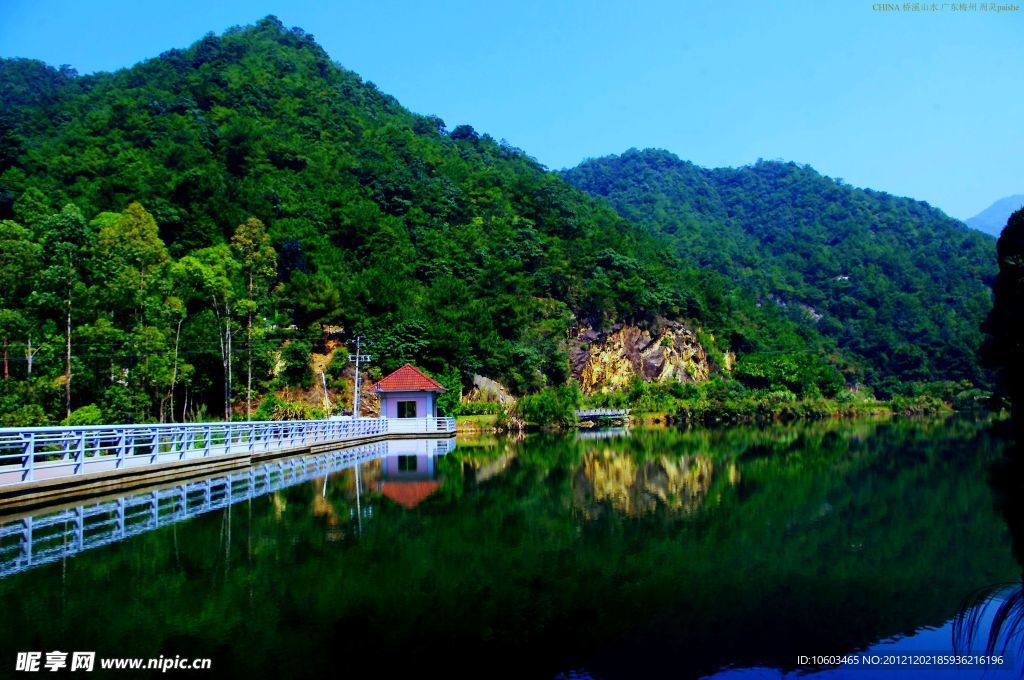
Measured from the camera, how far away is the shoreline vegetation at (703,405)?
38.8 metres

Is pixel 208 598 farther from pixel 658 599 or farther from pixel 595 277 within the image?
Answer: pixel 595 277

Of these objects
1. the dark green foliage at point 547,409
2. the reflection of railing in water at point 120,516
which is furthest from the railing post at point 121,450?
the dark green foliage at point 547,409

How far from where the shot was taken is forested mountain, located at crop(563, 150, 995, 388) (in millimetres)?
83562

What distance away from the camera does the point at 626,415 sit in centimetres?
4456

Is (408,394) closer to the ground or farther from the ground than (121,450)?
farther from the ground

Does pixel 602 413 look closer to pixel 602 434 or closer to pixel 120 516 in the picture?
pixel 602 434

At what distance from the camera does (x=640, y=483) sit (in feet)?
47.8

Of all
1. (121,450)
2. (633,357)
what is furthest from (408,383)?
(633,357)

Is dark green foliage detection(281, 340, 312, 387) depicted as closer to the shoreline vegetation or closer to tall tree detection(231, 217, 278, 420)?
tall tree detection(231, 217, 278, 420)

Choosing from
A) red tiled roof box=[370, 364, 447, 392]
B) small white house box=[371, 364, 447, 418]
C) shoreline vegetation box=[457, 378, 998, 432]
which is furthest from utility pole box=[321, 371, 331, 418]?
shoreline vegetation box=[457, 378, 998, 432]

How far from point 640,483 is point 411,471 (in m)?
6.09

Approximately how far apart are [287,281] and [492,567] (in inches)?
1583

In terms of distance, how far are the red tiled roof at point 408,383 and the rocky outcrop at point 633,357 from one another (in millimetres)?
18098

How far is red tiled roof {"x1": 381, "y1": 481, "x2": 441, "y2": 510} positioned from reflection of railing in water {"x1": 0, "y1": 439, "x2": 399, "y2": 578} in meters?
2.17
